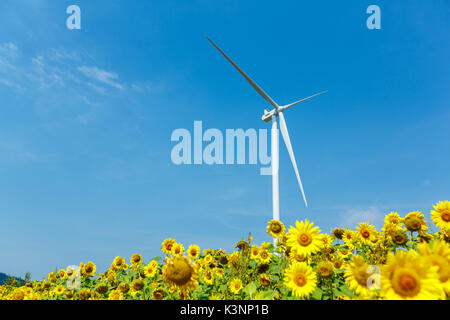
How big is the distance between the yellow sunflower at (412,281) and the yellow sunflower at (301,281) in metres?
1.12

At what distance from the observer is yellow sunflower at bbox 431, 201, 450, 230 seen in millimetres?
5078

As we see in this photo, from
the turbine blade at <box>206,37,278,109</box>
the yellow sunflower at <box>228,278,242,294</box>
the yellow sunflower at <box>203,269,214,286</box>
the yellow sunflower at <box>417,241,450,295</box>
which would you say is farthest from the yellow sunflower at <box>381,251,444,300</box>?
the turbine blade at <box>206,37,278,109</box>

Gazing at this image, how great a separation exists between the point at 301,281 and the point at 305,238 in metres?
0.90

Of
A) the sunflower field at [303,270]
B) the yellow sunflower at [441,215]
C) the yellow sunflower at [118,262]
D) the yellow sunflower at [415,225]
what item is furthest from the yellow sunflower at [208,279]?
the yellow sunflower at [441,215]

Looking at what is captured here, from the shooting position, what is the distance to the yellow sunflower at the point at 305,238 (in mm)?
4266

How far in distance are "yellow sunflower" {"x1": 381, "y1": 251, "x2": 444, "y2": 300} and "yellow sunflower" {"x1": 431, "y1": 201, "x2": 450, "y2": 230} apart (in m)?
3.30

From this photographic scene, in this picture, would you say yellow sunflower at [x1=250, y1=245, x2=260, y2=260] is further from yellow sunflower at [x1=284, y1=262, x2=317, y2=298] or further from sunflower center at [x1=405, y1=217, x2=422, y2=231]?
sunflower center at [x1=405, y1=217, x2=422, y2=231]

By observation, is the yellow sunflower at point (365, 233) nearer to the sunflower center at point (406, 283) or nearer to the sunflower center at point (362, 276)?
the sunflower center at point (362, 276)

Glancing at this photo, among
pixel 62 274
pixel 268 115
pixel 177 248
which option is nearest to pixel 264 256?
pixel 177 248

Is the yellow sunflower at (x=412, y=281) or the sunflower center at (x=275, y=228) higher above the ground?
the sunflower center at (x=275, y=228)

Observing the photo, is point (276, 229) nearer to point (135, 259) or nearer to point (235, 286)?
point (235, 286)
